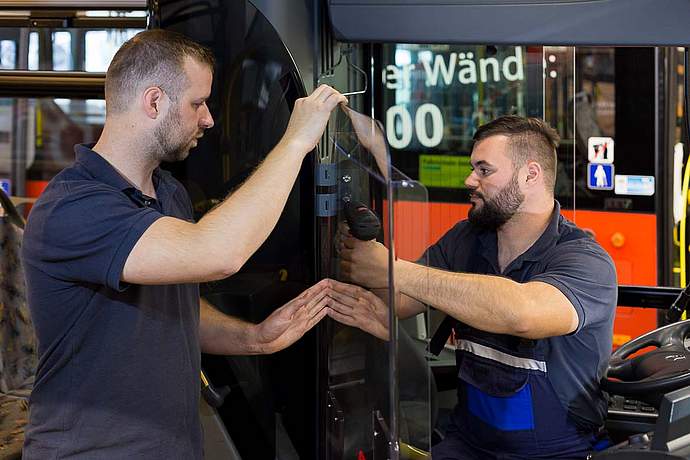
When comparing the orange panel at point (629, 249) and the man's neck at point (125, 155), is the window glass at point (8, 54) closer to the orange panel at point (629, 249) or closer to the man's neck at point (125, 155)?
the man's neck at point (125, 155)

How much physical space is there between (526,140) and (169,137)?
1007mm

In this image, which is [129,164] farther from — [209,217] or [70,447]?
[70,447]

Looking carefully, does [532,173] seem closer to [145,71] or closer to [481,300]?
[481,300]

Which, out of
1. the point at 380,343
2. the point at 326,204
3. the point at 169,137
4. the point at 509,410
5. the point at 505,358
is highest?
the point at 169,137

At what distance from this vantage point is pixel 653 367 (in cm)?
216

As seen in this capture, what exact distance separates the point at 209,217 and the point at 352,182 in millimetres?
310

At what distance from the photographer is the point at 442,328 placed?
251 cm

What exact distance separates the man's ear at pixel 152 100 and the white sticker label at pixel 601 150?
119 inches

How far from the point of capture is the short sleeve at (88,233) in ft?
5.41

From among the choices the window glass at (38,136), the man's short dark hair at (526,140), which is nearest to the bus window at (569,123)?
the man's short dark hair at (526,140)

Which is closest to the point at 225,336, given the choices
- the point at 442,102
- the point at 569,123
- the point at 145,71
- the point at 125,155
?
the point at 125,155

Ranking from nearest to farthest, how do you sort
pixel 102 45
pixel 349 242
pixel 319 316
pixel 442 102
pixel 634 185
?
1. pixel 349 242
2. pixel 319 316
3. pixel 102 45
4. pixel 442 102
5. pixel 634 185

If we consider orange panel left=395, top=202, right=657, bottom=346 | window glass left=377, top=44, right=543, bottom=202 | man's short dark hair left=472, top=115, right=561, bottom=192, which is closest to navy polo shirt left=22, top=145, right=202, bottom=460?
man's short dark hair left=472, top=115, right=561, bottom=192

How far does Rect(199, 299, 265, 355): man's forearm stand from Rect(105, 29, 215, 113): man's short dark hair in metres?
0.56
